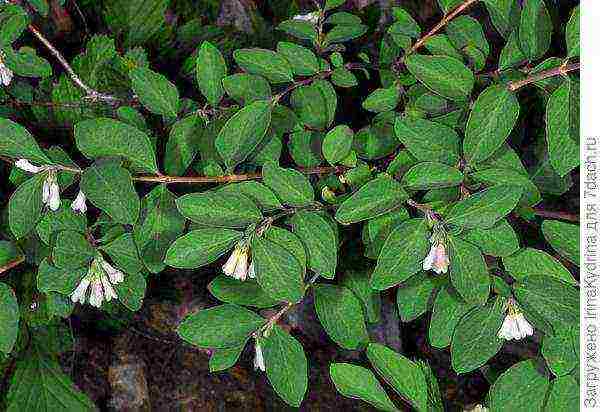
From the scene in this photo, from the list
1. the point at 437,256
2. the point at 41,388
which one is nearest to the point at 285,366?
the point at 437,256

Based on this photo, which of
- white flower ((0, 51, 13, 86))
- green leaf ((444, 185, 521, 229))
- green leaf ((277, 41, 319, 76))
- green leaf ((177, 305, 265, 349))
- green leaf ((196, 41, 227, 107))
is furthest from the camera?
white flower ((0, 51, 13, 86))

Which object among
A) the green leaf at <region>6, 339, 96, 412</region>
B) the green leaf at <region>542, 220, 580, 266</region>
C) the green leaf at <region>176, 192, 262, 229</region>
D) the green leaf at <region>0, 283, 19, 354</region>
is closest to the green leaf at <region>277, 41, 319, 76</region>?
the green leaf at <region>176, 192, 262, 229</region>

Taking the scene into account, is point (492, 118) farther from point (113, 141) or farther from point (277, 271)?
point (113, 141)

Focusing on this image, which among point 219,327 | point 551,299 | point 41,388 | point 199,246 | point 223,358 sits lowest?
point 41,388

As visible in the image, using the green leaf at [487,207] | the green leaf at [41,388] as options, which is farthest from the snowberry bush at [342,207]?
the green leaf at [41,388]

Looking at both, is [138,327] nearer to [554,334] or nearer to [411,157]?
[411,157]

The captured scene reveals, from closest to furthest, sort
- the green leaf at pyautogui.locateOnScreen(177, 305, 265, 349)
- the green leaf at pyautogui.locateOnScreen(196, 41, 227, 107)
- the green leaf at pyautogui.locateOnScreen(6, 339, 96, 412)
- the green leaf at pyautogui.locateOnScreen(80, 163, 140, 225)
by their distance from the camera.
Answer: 1. the green leaf at pyautogui.locateOnScreen(80, 163, 140, 225)
2. the green leaf at pyautogui.locateOnScreen(177, 305, 265, 349)
3. the green leaf at pyautogui.locateOnScreen(196, 41, 227, 107)
4. the green leaf at pyautogui.locateOnScreen(6, 339, 96, 412)

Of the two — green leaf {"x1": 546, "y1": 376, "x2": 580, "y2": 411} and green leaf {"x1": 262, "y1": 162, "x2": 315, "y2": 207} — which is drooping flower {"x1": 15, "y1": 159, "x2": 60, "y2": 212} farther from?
green leaf {"x1": 546, "y1": 376, "x2": 580, "y2": 411}
